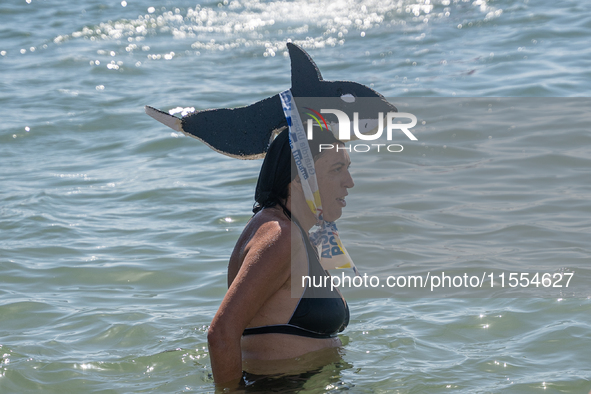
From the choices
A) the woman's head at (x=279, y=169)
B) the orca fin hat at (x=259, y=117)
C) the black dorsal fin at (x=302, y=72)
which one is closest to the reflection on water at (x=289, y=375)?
the woman's head at (x=279, y=169)

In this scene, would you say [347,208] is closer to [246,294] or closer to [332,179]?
[332,179]

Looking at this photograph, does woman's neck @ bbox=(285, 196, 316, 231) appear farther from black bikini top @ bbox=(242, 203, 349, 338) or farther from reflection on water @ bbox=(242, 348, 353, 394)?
reflection on water @ bbox=(242, 348, 353, 394)

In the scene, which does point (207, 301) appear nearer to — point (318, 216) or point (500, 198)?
point (318, 216)

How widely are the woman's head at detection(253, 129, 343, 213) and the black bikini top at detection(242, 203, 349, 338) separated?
0.24 feet

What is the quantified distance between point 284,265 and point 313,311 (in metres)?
0.43

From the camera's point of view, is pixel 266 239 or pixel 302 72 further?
pixel 302 72

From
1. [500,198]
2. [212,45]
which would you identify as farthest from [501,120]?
[212,45]

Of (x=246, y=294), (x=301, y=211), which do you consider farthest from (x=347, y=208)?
(x=246, y=294)

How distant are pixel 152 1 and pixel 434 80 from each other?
12.1m

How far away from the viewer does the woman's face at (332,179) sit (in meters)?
3.63

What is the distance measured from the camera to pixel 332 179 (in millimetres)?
3646

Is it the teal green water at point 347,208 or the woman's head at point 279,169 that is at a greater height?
the woman's head at point 279,169

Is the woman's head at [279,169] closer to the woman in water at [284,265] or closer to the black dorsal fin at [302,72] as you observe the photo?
the woman in water at [284,265]

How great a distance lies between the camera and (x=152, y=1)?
21641 millimetres
